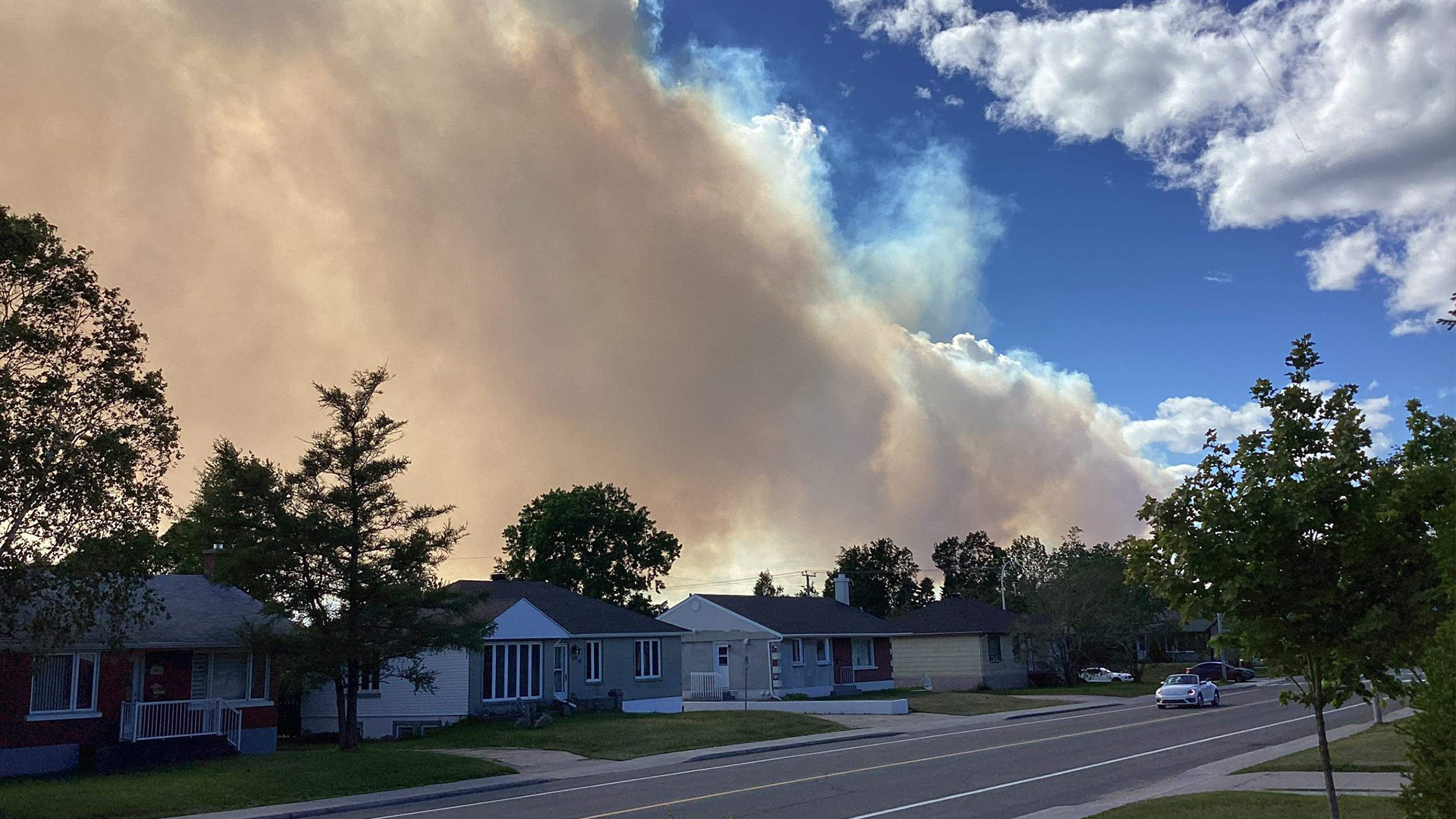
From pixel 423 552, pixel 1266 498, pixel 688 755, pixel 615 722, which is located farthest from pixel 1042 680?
pixel 1266 498

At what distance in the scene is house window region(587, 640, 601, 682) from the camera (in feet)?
146

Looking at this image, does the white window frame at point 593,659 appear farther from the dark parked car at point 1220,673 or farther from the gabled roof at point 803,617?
the dark parked car at point 1220,673

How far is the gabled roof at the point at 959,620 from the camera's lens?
6378 centimetres

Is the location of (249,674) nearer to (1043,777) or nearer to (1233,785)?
(1043,777)

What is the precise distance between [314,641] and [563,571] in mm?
55629

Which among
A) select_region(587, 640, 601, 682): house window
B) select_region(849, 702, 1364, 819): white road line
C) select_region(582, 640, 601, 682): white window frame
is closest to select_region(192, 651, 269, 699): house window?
select_region(582, 640, 601, 682): white window frame

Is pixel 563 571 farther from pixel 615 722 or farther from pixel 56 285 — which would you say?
pixel 56 285

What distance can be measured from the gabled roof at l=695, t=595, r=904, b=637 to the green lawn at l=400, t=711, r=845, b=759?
16357 millimetres

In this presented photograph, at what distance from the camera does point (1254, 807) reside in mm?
16078

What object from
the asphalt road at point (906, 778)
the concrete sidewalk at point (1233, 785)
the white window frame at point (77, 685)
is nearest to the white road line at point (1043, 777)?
the asphalt road at point (906, 778)

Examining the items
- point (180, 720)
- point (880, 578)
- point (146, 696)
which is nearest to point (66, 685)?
point (146, 696)

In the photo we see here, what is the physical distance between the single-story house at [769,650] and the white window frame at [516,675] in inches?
517

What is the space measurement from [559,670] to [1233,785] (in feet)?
95.5

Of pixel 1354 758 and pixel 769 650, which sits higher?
pixel 769 650
